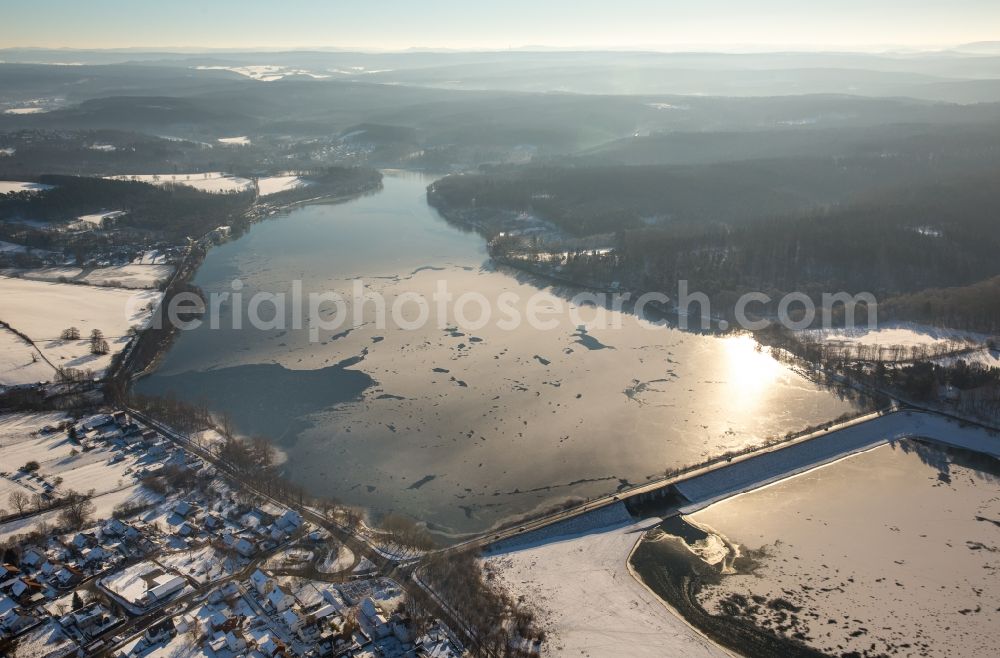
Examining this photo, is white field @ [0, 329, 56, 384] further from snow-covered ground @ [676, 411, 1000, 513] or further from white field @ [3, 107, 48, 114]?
white field @ [3, 107, 48, 114]

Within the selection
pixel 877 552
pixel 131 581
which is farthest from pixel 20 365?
pixel 877 552

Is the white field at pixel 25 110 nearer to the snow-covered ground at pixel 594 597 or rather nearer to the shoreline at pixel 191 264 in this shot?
the shoreline at pixel 191 264

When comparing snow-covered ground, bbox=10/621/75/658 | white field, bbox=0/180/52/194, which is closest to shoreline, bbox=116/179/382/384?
snow-covered ground, bbox=10/621/75/658

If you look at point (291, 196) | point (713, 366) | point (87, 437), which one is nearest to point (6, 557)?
point (87, 437)

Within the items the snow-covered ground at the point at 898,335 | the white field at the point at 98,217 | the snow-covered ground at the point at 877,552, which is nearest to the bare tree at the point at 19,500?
the snow-covered ground at the point at 877,552

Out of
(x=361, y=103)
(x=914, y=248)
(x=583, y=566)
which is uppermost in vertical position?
(x=361, y=103)

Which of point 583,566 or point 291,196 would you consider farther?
point 291,196

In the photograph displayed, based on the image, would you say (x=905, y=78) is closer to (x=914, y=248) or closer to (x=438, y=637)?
(x=914, y=248)
